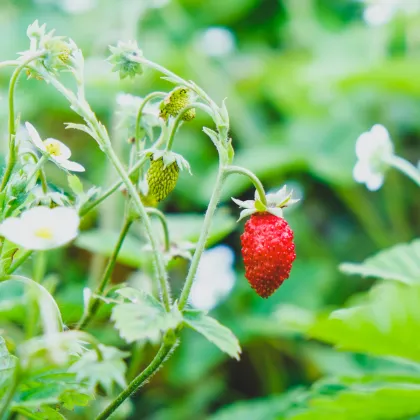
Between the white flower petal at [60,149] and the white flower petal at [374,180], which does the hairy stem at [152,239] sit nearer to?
the white flower petal at [60,149]

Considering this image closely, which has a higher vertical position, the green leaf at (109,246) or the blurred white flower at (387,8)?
the blurred white flower at (387,8)

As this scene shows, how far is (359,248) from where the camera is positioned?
8.73ft

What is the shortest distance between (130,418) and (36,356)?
1.65 metres

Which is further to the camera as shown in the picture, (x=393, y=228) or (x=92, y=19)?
(x=92, y=19)

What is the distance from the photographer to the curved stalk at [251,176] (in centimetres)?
82

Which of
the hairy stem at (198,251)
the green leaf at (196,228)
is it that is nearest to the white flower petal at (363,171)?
the green leaf at (196,228)

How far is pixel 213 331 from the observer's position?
0.80 metres

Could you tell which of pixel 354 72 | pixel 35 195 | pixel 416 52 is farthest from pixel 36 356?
pixel 416 52

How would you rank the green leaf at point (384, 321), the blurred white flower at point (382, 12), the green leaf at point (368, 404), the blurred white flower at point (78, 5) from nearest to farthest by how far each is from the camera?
the green leaf at point (384, 321) → the green leaf at point (368, 404) → the blurred white flower at point (382, 12) → the blurred white flower at point (78, 5)

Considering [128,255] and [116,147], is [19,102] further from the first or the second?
[128,255]

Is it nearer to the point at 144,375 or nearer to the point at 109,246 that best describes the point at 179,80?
the point at 144,375

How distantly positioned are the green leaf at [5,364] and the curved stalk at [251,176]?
319mm

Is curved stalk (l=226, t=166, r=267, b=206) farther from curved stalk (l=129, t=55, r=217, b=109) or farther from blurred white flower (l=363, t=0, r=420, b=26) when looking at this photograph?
blurred white flower (l=363, t=0, r=420, b=26)

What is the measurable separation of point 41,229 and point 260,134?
231 centimetres
